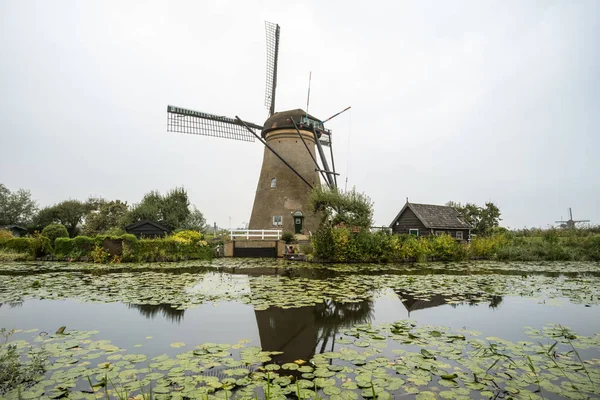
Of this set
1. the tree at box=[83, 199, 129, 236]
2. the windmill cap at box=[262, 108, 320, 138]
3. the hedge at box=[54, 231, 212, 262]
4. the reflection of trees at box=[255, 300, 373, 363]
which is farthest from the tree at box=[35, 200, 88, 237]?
the reflection of trees at box=[255, 300, 373, 363]

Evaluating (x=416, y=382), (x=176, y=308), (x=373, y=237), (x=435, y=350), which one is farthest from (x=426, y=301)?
(x=373, y=237)

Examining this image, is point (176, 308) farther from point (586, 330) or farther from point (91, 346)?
point (586, 330)

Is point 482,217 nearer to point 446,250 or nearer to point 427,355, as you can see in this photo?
point 446,250

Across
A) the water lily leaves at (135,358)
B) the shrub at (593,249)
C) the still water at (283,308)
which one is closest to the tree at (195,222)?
the still water at (283,308)

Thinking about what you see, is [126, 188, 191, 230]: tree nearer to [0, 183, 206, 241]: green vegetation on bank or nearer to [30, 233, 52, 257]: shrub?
[0, 183, 206, 241]: green vegetation on bank

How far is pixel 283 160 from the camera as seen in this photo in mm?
18734

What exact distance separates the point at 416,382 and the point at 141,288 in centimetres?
671

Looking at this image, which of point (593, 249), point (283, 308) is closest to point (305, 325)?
point (283, 308)

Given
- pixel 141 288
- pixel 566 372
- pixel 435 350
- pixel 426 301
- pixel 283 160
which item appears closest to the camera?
pixel 566 372

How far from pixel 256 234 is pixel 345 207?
5187 mm

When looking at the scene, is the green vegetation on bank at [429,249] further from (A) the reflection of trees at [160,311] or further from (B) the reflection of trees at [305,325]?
(A) the reflection of trees at [160,311]

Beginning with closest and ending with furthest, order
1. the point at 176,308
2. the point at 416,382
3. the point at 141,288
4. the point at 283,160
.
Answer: the point at 416,382
the point at 176,308
the point at 141,288
the point at 283,160

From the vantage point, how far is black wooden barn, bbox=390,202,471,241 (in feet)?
68.9

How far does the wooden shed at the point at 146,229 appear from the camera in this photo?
67.2 feet
